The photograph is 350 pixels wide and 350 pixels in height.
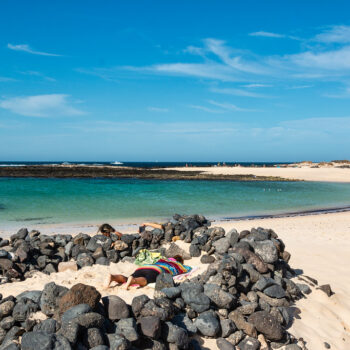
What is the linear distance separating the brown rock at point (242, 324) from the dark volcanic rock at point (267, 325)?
9 cm

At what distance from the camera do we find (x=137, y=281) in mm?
6531

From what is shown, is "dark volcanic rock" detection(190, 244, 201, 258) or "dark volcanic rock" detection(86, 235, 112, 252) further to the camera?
"dark volcanic rock" detection(86, 235, 112, 252)

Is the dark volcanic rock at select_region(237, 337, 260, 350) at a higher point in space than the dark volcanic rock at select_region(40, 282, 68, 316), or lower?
lower

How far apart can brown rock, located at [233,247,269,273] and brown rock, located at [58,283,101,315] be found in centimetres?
337

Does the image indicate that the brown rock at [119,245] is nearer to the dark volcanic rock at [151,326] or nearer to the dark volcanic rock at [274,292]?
the dark volcanic rock at [274,292]


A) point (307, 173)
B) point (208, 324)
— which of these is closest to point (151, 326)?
point (208, 324)

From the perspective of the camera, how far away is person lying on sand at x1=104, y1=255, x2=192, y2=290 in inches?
256

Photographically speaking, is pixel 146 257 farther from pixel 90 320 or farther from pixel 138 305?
pixel 90 320

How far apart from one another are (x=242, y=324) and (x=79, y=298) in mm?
2574

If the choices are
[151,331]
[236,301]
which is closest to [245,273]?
[236,301]

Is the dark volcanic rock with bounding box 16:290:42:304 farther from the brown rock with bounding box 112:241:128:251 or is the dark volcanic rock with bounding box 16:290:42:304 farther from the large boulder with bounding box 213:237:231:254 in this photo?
the large boulder with bounding box 213:237:231:254

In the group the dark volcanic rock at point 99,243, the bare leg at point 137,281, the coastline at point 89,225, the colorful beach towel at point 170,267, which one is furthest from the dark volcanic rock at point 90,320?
the coastline at point 89,225

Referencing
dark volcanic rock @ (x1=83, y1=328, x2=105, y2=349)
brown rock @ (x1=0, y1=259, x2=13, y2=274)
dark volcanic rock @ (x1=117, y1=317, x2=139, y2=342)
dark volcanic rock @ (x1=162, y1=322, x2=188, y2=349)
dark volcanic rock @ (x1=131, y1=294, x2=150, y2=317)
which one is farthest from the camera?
brown rock @ (x1=0, y1=259, x2=13, y2=274)

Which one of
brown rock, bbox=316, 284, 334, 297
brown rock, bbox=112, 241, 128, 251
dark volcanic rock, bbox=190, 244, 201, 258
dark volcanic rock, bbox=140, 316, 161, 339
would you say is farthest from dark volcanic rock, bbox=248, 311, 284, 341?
brown rock, bbox=112, 241, 128, 251
